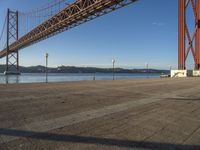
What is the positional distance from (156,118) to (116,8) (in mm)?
24705

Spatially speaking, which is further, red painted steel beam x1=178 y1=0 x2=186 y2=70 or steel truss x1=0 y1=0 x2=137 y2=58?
red painted steel beam x1=178 y1=0 x2=186 y2=70

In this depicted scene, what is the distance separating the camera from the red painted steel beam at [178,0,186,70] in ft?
119

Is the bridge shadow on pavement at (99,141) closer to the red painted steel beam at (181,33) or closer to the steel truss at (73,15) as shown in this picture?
the steel truss at (73,15)

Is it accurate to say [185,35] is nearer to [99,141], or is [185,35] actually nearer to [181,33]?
[181,33]

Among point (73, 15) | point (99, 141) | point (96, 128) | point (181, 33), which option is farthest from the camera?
point (181, 33)

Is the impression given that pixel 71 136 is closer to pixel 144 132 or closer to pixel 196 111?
pixel 144 132

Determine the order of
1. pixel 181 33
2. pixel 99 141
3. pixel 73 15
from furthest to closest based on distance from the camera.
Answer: pixel 181 33 < pixel 73 15 < pixel 99 141

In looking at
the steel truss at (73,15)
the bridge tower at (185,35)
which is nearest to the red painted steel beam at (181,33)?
the bridge tower at (185,35)

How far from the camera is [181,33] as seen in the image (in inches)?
1441

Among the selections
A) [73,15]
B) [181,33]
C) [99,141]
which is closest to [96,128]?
[99,141]

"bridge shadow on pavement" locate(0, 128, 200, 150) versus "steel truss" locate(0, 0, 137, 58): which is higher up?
"steel truss" locate(0, 0, 137, 58)

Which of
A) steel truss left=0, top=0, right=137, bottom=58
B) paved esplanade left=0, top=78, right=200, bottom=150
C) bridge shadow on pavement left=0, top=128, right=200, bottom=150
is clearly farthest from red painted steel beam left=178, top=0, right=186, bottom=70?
bridge shadow on pavement left=0, top=128, right=200, bottom=150

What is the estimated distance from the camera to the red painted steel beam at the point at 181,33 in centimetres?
3622

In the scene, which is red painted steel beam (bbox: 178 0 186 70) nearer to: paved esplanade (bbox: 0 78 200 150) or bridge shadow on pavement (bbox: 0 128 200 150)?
paved esplanade (bbox: 0 78 200 150)
